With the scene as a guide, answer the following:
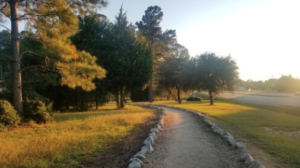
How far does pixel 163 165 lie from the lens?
5.11 metres

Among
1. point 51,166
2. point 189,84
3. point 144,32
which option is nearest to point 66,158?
point 51,166

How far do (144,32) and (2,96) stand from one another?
108ft

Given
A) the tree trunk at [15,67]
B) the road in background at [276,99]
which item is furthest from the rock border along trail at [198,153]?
the road in background at [276,99]

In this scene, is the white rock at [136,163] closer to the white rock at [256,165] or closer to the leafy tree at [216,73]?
the white rock at [256,165]

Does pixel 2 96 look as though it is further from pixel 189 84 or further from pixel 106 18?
pixel 189 84

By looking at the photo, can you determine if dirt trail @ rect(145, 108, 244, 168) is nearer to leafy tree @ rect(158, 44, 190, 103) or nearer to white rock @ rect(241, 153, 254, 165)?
white rock @ rect(241, 153, 254, 165)

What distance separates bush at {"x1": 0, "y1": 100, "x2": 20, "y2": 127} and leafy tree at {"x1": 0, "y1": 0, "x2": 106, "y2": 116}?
85cm

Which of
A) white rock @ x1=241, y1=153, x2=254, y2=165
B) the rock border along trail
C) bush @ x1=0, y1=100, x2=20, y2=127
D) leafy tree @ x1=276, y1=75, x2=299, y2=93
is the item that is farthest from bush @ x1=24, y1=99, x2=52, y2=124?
leafy tree @ x1=276, y1=75, x2=299, y2=93

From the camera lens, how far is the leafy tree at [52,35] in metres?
10.1

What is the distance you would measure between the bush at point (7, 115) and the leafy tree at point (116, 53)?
1189 centimetres

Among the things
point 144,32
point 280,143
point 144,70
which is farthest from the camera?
point 144,32

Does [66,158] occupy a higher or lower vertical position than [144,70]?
lower

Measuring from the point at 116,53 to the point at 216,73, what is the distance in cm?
1539

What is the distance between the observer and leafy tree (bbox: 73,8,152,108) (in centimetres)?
2117
